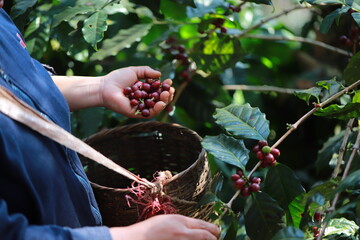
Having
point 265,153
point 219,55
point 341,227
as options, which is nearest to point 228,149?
point 265,153

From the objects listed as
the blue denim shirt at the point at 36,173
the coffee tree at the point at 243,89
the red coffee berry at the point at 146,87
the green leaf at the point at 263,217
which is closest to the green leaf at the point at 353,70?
the coffee tree at the point at 243,89

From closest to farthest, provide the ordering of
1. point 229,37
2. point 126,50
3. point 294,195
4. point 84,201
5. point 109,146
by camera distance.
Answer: point 84,201 < point 294,195 < point 109,146 < point 229,37 < point 126,50

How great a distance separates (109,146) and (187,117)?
669mm

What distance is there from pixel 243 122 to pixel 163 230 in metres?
0.45

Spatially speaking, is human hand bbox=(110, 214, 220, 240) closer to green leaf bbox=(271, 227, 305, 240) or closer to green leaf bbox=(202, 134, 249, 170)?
green leaf bbox=(271, 227, 305, 240)

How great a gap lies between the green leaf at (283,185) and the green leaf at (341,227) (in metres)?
0.10

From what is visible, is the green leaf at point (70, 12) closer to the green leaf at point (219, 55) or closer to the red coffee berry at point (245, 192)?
the green leaf at point (219, 55)

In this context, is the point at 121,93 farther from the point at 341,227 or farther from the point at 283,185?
the point at 341,227

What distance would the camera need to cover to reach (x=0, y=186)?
930mm

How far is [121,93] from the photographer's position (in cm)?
131

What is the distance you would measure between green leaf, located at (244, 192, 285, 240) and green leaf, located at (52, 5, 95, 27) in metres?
0.72

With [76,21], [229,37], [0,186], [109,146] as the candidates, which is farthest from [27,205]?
[229,37]

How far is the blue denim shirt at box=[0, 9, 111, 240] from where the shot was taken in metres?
0.91

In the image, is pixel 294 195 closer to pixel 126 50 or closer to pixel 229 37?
pixel 229 37
